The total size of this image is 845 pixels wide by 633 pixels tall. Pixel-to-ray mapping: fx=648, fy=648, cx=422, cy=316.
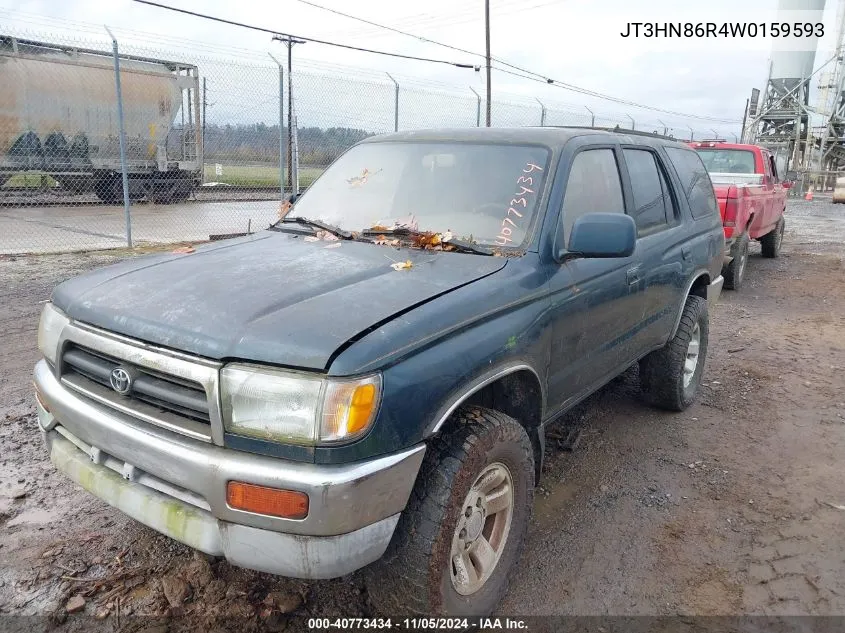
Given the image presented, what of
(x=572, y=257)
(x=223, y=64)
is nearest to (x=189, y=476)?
(x=572, y=257)

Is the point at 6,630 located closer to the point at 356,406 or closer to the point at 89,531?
the point at 89,531

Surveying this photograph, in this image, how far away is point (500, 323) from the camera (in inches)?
97.8

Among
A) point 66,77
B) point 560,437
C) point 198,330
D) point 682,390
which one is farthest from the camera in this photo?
point 66,77

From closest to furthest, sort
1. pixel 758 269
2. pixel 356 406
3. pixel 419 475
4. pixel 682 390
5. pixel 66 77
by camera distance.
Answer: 1. pixel 356 406
2. pixel 419 475
3. pixel 682 390
4. pixel 758 269
5. pixel 66 77

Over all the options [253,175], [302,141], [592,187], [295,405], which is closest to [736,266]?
[592,187]

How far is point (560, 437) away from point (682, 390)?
1.04 metres

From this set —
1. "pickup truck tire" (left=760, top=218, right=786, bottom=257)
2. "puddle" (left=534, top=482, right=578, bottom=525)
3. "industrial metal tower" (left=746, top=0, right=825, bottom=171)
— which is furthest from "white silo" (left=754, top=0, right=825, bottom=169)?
"puddle" (left=534, top=482, right=578, bottom=525)

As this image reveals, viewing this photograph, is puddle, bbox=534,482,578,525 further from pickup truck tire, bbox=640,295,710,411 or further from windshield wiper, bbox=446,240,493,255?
windshield wiper, bbox=446,240,493,255

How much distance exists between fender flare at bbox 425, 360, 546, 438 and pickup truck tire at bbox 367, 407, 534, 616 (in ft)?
0.48

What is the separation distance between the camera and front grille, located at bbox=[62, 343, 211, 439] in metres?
2.08

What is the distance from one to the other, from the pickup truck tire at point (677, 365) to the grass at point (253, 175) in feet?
28.3

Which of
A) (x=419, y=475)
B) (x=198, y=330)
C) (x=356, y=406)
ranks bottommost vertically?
(x=419, y=475)

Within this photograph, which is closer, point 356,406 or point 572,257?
point 356,406

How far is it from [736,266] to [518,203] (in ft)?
22.6
